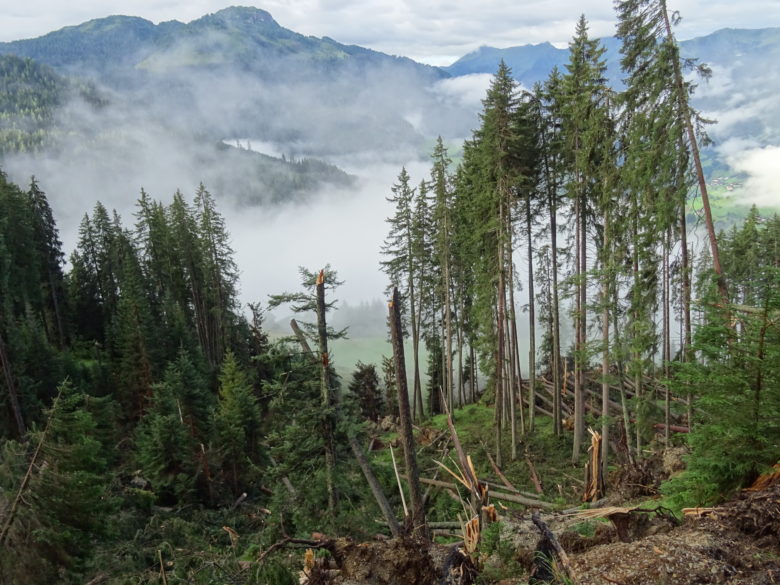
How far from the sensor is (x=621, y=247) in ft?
51.2

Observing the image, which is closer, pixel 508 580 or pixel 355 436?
pixel 508 580

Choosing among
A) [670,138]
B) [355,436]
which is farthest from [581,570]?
[670,138]

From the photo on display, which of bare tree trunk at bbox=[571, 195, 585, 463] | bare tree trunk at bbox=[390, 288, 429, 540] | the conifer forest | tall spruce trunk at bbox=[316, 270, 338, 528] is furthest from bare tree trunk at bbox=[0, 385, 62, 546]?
bare tree trunk at bbox=[571, 195, 585, 463]

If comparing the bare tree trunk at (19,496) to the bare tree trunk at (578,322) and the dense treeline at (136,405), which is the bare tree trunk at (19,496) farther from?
the bare tree trunk at (578,322)

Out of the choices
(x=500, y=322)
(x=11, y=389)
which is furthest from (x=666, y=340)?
(x=11, y=389)

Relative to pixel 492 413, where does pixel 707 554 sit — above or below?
above

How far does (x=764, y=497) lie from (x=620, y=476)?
5.15m

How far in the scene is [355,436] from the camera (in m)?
11.3

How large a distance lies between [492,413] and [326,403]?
65.2 ft

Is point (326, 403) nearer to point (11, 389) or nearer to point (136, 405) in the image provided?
point (11, 389)

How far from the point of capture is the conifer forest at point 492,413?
592cm

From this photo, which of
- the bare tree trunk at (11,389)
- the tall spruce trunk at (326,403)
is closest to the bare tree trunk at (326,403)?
the tall spruce trunk at (326,403)

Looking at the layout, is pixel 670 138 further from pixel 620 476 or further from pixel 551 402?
pixel 551 402

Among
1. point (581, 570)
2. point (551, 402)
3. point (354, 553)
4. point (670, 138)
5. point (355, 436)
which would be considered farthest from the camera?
point (551, 402)
